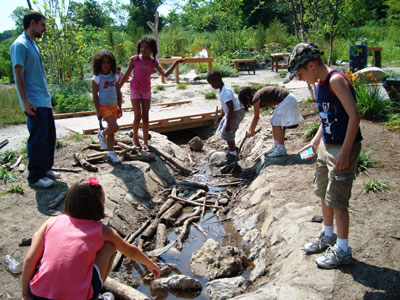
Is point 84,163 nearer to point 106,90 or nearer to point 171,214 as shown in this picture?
point 106,90

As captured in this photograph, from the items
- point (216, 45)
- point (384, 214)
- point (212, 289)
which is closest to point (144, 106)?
point (212, 289)

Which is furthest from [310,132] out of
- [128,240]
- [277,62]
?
[277,62]

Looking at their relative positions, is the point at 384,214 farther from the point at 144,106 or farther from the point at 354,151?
the point at 144,106

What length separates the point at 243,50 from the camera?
23469mm

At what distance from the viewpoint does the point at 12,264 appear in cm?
411

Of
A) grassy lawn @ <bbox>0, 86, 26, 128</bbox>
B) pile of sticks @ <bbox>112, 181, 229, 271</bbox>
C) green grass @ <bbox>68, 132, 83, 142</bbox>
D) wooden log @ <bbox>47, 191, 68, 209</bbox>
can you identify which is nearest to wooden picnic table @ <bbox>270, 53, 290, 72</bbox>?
grassy lawn @ <bbox>0, 86, 26, 128</bbox>

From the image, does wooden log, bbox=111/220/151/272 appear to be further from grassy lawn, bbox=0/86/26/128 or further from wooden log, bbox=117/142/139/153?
grassy lawn, bbox=0/86/26/128

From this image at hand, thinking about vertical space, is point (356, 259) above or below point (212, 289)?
above

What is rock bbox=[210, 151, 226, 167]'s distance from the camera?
7927mm

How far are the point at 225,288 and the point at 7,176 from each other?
3760 mm

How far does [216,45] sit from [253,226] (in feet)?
69.8

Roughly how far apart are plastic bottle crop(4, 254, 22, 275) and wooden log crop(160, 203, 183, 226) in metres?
2.14

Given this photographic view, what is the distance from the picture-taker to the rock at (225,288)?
13.1 feet

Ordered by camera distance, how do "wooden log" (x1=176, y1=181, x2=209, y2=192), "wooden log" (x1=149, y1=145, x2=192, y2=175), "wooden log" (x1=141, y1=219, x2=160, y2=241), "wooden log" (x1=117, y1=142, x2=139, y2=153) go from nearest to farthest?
"wooden log" (x1=141, y1=219, x2=160, y2=241), "wooden log" (x1=176, y1=181, x2=209, y2=192), "wooden log" (x1=117, y1=142, x2=139, y2=153), "wooden log" (x1=149, y1=145, x2=192, y2=175)
